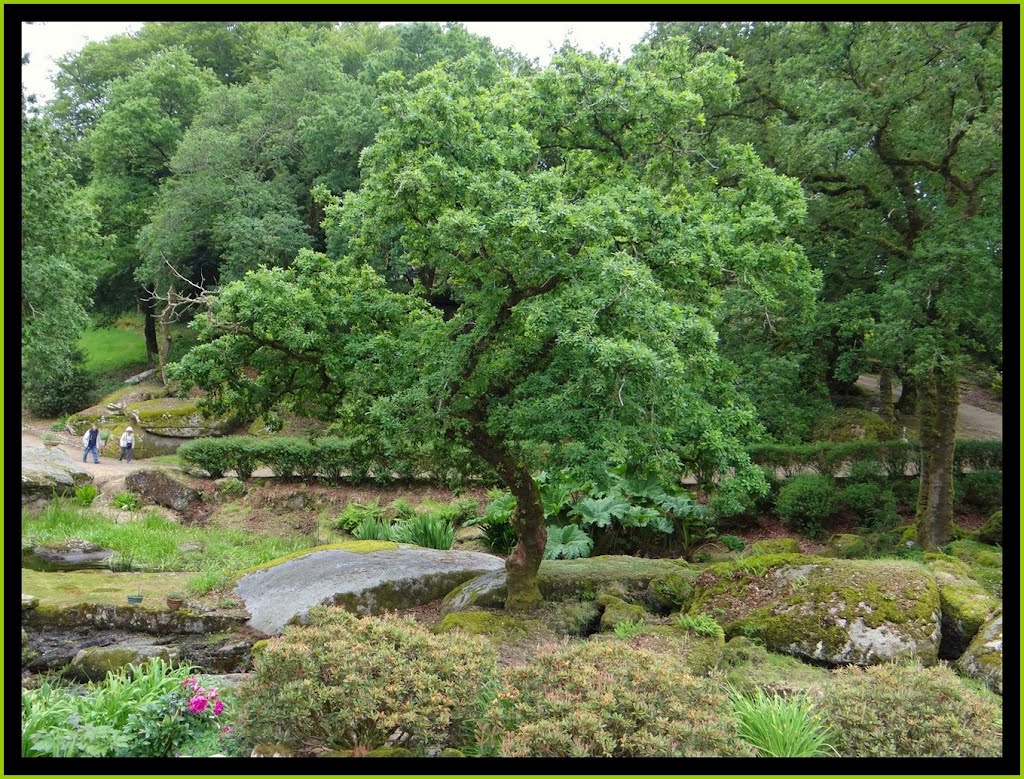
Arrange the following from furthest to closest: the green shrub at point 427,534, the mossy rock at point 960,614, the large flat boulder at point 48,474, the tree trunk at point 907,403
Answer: the tree trunk at point 907,403
the large flat boulder at point 48,474
the green shrub at point 427,534
the mossy rock at point 960,614

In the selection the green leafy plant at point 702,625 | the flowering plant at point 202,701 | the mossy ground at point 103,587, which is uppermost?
the flowering plant at point 202,701

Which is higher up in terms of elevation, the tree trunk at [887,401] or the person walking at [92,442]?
the tree trunk at [887,401]

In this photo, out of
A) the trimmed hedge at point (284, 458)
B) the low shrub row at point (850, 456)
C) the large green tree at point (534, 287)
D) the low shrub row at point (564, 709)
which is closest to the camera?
the low shrub row at point (564, 709)

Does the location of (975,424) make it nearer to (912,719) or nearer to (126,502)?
(912,719)

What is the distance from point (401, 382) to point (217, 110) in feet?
69.4

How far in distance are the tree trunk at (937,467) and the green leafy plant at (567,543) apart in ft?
17.4

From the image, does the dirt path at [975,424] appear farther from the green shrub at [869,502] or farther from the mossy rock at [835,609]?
the mossy rock at [835,609]

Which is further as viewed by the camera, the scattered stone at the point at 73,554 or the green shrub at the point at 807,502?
the green shrub at the point at 807,502

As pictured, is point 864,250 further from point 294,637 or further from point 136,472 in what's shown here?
point 136,472

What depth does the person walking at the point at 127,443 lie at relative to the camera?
17359 mm

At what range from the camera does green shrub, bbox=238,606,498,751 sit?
3910 millimetres

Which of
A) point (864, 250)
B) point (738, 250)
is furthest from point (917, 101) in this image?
point (738, 250)

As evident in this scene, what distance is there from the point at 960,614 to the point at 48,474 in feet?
48.3

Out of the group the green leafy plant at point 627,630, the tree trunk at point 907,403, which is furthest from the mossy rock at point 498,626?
the tree trunk at point 907,403
